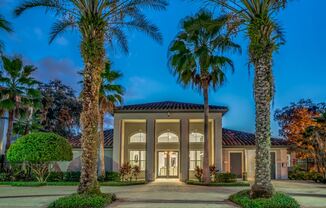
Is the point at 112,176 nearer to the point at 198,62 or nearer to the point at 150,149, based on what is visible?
the point at 150,149

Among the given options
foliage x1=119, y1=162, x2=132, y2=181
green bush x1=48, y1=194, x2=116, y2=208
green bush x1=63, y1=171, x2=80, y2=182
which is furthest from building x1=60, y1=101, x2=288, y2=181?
green bush x1=48, y1=194, x2=116, y2=208

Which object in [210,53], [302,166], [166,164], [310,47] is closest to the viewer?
[210,53]

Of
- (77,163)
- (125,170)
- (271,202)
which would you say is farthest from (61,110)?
(271,202)

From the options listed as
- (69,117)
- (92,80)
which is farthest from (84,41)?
(69,117)

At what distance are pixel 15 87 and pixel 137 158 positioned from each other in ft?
37.1

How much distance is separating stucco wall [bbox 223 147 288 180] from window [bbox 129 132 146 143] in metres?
7.12

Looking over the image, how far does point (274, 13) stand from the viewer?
13281 mm

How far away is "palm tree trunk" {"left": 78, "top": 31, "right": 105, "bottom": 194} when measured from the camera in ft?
42.2

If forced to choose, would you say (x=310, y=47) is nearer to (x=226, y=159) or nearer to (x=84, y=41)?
(x=226, y=159)

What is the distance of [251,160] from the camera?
29.6 metres

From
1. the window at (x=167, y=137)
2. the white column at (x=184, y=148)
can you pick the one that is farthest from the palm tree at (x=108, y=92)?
the window at (x=167, y=137)

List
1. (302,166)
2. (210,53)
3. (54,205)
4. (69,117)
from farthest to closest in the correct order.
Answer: (69,117) → (302,166) → (210,53) → (54,205)

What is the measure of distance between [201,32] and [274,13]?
33.5 feet

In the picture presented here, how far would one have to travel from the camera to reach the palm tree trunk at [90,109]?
12875 mm
